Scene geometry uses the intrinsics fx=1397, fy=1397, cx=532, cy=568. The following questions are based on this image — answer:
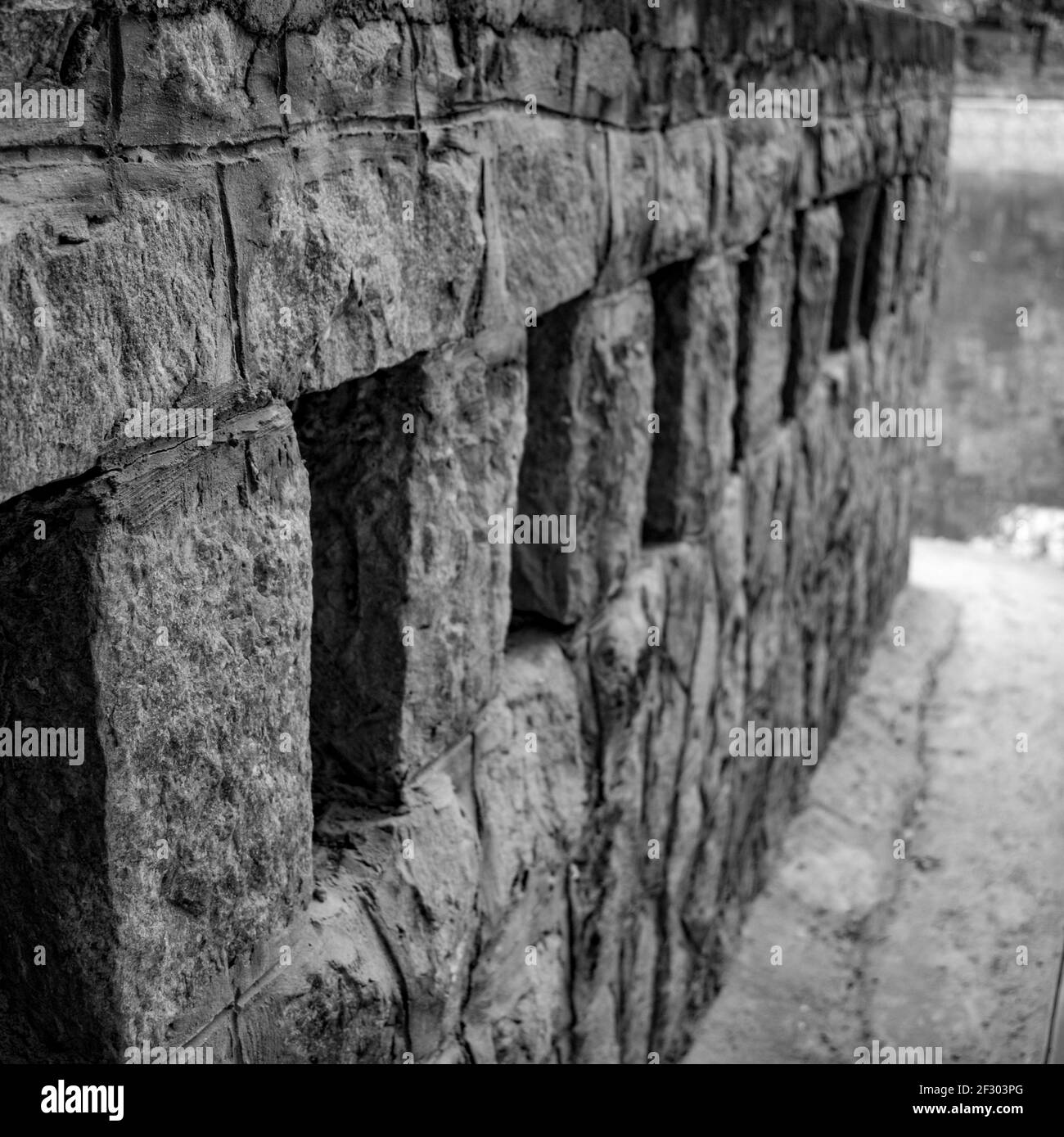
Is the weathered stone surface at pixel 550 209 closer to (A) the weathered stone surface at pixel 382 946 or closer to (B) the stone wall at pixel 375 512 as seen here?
(B) the stone wall at pixel 375 512

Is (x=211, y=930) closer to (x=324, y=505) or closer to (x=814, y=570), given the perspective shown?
(x=324, y=505)

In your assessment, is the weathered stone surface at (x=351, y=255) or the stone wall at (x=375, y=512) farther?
the weathered stone surface at (x=351, y=255)

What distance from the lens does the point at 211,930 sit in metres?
1.36

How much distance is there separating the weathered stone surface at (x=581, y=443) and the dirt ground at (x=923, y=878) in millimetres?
1393

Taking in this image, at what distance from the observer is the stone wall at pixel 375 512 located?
112 centimetres

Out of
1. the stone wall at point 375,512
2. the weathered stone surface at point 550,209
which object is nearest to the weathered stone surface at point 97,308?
the stone wall at point 375,512

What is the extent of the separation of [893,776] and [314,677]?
11.1ft

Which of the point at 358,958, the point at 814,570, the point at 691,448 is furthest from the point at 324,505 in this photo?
the point at 814,570

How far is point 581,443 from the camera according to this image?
7.33 ft

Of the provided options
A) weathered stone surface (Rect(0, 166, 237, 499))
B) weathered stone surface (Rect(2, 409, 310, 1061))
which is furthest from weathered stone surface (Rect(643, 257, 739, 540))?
weathered stone surface (Rect(0, 166, 237, 499))

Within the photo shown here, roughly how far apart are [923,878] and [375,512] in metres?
3.01

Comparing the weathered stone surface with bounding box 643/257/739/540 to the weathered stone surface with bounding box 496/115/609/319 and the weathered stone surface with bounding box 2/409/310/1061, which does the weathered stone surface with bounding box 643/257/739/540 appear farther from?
the weathered stone surface with bounding box 2/409/310/1061

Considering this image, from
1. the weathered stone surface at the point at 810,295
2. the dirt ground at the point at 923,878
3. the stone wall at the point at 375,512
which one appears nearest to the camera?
the stone wall at the point at 375,512
